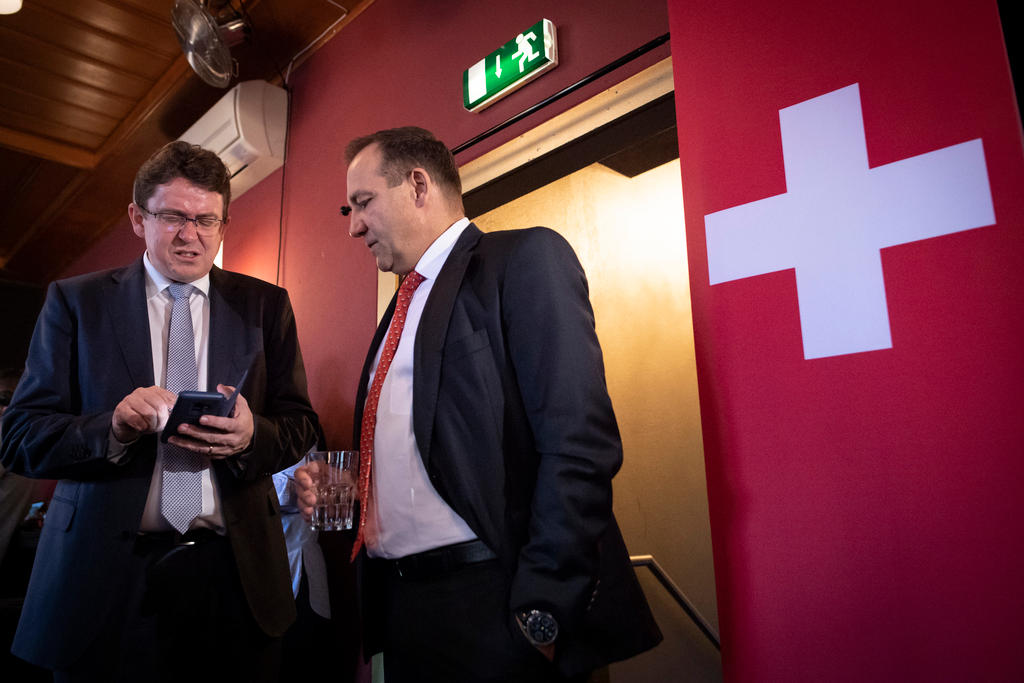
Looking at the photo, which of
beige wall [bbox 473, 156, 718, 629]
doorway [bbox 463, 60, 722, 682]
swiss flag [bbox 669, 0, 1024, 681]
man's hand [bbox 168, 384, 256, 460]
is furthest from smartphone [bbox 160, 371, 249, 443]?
beige wall [bbox 473, 156, 718, 629]

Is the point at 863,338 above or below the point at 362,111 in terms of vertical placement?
below

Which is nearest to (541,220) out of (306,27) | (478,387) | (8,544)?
(306,27)

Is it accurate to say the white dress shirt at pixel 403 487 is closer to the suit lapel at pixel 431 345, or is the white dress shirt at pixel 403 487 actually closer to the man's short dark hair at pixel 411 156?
the suit lapel at pixel 431 345

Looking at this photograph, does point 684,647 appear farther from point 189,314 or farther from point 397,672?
point 189,314

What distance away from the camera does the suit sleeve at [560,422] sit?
37.2 inches

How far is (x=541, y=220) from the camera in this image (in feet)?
11.8

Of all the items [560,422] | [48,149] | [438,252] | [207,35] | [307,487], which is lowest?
[307,487]

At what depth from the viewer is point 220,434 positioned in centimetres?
131

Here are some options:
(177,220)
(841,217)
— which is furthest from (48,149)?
(841,217)

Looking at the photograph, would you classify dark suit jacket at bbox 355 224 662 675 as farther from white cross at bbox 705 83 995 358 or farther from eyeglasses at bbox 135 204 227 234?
eyeglasses at bbox 135 204 227 234

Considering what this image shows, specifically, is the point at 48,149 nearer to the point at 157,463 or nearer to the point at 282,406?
the point at 282,406

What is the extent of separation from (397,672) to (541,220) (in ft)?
9.05

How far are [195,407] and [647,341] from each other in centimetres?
253

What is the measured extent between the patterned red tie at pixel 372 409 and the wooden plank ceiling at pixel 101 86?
2.16 m
